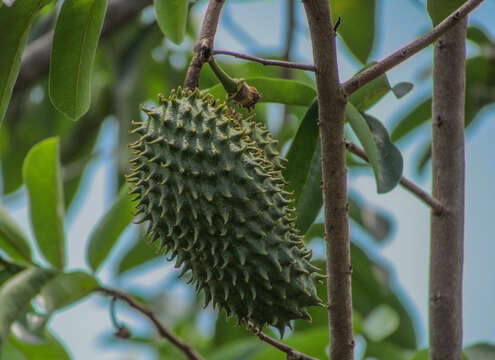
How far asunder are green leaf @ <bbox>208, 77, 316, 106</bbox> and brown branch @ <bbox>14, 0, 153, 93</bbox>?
1.68m

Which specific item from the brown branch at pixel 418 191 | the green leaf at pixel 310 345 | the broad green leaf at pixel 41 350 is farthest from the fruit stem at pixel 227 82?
the green leaf at pixel 310 345

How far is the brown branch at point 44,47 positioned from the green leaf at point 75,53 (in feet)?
5.09

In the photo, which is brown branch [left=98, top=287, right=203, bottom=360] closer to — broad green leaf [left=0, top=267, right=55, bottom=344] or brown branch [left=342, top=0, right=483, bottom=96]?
broad green leaf [left=0, top=267, right=55, bottom=344]

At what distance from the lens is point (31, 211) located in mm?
2520

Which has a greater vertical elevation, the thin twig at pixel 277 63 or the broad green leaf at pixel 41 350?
the thin twig at pixel 277 63

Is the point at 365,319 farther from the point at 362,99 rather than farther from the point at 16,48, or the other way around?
the point at 16,48

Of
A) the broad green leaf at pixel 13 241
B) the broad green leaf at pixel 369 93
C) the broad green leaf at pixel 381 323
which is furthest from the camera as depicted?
the broad green leaf at pixel 381 323

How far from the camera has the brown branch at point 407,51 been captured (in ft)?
5.19

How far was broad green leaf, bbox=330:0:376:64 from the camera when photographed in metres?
2.82

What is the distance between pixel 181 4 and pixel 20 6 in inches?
17.3

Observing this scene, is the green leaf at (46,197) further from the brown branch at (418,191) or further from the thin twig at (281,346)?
the brown branch at (418,191)

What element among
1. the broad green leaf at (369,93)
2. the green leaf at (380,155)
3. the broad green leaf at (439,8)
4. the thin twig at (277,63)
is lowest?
the green leaf at (380,155)

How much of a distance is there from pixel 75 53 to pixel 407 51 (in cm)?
88

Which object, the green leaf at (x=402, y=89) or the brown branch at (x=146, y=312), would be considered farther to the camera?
the brown branch at (x=146, y=312)
